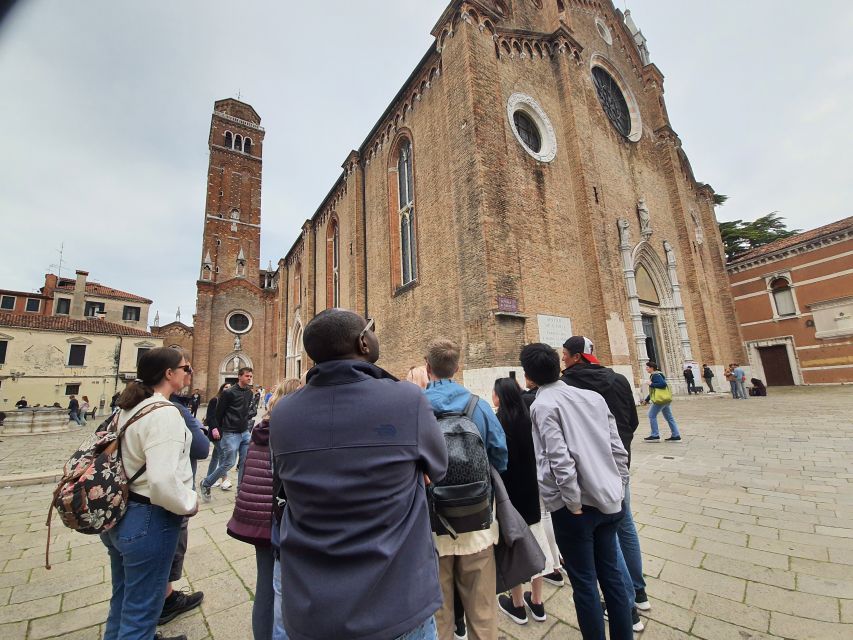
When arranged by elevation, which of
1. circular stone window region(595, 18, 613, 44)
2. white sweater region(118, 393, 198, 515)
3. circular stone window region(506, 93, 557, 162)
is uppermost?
circular stone window region(595, 18, 613, 44)

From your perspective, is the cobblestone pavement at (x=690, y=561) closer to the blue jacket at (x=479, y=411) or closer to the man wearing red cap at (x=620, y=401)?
the man wearing red cap at (x=620, y=401)

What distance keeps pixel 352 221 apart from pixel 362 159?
120 inches

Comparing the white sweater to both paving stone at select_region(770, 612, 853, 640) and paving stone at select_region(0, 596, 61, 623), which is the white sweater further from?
paving stone at select_region(770, 612, 853, 640)

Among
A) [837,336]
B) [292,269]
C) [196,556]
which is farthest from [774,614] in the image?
[292,269]

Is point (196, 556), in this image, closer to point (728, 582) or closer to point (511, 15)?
point (728, 582)

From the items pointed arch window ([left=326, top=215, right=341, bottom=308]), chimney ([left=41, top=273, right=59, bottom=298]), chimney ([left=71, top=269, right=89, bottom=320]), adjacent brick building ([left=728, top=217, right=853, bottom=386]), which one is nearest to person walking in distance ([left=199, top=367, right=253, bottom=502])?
pointed arch window ([left=326, top=215, right=341, bottom=308])

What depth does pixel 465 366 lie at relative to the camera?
29.5 ft

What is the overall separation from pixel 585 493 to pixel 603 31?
20970 mm

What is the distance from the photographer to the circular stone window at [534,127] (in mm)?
11250

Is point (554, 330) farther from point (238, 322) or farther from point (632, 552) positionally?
point (238, 322)

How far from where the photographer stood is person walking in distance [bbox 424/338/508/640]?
1837 millimetres

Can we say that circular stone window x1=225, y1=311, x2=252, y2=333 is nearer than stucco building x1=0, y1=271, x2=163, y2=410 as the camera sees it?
No

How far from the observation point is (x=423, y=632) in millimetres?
1247

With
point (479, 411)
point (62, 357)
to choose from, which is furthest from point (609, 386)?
point (62, 357)
